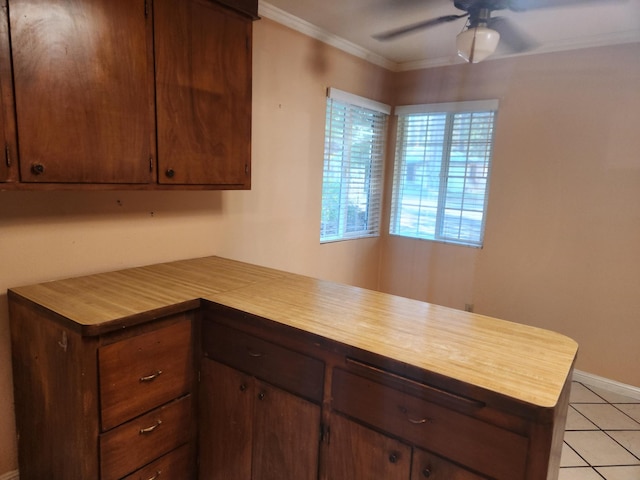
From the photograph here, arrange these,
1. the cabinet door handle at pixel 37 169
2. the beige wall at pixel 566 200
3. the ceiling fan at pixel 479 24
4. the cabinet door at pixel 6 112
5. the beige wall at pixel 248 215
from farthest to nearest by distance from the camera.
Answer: the beige wall at pixel 566 200, the ceiling fan at pixel 479 24, the beige wall at pixel 248 215, the cabinet door handle at pixel 37 169, the cabinet door at pixel 6 112

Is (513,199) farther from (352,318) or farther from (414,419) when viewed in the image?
(414,419)

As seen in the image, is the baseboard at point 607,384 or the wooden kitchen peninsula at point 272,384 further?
the baseboard at point 607,384

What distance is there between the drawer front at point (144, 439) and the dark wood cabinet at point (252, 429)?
94 millimetres

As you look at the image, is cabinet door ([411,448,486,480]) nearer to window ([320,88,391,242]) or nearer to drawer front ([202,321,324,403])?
drawer front ([202,321,324,403])

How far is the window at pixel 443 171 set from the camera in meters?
3.29

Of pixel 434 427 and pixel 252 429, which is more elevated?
pixel 434 427

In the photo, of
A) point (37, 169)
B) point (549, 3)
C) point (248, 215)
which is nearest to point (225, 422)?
point (37, 169)

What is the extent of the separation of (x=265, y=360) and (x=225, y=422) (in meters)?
0.37

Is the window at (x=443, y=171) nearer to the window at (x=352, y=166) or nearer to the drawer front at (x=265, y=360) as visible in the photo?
the window at (x=352, y=166)

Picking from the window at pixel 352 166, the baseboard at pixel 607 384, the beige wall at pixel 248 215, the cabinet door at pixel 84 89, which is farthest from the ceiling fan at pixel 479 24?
the baseboard at pixel 607 384

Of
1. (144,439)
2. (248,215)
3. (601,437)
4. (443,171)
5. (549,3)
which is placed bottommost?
(601,437)

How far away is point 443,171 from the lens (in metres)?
3.49

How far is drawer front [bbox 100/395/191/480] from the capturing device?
1386 mm

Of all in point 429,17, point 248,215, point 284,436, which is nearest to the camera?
point 284,436
